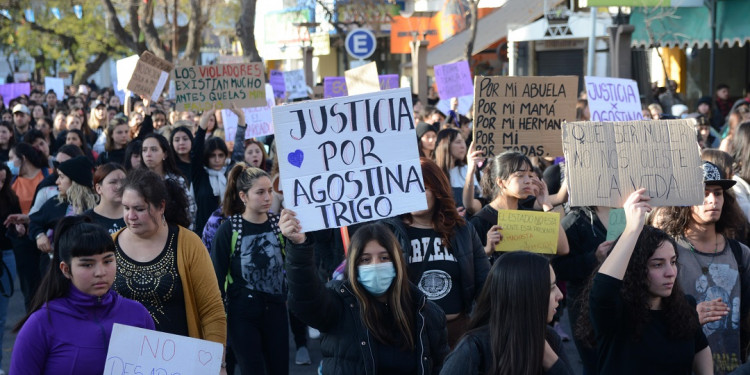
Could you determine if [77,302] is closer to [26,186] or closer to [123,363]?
[123,363]

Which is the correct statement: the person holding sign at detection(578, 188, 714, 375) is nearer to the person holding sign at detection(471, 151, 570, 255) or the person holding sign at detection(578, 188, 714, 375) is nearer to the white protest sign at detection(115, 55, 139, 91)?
the person holding sign at detection(471, 151, 570, 255)

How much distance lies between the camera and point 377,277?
414 cm

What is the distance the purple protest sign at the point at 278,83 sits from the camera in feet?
65.8

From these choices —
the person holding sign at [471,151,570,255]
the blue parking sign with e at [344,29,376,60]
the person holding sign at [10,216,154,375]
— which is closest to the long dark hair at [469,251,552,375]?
the person holding sign at [10,216,154,375]

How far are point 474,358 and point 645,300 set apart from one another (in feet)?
3.28

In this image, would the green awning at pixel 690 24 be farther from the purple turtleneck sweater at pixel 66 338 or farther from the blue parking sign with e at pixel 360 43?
the purple turtleneck sweater at pixel 66 338

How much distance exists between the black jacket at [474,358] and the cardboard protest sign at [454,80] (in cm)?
1284

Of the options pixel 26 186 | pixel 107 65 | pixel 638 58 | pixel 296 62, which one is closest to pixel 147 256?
pixel 26 186

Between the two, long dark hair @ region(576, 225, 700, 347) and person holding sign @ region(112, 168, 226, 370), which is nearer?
long dark hair @ region(576, 225, 700, 347)

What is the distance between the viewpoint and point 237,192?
6.57 m

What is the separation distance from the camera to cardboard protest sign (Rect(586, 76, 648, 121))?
8.59 metres

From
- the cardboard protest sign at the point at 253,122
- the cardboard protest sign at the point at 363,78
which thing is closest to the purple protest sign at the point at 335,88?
the cardboard protest sign at the point at 253,122

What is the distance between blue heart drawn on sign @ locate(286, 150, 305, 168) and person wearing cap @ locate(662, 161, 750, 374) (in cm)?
184

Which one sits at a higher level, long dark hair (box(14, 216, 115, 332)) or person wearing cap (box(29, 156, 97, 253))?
long dark hair (box(14, 216, 115, 332))
